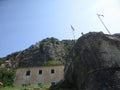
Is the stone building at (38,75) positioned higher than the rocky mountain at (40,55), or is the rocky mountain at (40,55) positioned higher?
the rocky mountain at (40,55)

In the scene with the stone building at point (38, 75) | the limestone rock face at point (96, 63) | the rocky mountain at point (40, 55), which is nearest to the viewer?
the limestone rock face at point (96, 63)

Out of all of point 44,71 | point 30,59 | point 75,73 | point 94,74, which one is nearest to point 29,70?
point 44,71

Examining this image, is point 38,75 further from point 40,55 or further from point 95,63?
point 95,63

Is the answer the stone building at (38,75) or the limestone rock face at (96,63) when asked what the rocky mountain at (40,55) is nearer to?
the stone building at (38,75)

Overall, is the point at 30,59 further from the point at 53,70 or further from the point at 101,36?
the point at 101,36

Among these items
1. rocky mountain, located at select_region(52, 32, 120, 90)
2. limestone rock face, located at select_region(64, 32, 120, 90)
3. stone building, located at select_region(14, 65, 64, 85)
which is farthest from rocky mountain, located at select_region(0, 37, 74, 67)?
limestone rock face, located at select_region(64, 32, 120, 90)

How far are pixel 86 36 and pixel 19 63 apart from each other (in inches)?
2350

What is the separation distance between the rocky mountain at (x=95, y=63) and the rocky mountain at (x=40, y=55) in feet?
Result: 180

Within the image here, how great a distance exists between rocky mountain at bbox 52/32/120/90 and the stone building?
107 ft

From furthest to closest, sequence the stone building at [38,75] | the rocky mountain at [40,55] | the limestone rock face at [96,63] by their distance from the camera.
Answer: the rocky mountain at [40,55], the stone building at [38,75], the limestone rock face at [96,63]

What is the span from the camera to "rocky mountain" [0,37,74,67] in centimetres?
7556

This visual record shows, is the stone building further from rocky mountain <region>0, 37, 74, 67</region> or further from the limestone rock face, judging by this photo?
the limestone rock face

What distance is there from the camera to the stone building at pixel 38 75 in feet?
174

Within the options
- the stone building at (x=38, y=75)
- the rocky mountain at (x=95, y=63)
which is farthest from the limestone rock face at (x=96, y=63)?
the stone building at (x=38, y=75)
